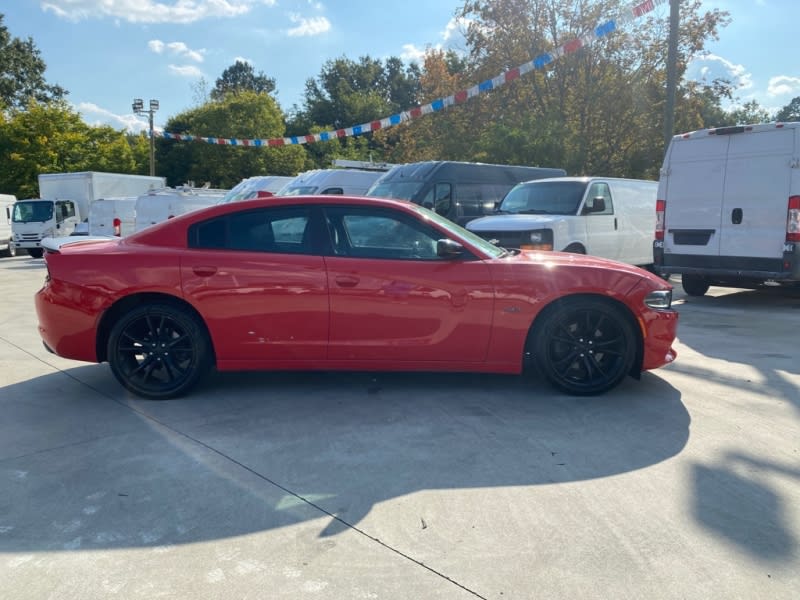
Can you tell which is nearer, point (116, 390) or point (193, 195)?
point (116, 390)

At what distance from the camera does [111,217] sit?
21.0 m

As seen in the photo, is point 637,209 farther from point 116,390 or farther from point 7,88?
point 7,88

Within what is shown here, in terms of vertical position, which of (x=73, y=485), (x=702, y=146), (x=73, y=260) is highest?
(x=702, y=146)

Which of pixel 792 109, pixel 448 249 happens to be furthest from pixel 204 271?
pixel 792 109

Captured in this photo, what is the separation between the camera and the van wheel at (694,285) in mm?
10469

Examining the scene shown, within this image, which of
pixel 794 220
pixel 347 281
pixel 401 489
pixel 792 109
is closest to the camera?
pixel 401 489

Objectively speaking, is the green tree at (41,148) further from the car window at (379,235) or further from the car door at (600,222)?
the car window at (379,235)

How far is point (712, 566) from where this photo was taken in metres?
2.75

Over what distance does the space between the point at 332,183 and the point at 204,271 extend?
1021 cm

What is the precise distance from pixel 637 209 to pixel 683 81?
46.6ft

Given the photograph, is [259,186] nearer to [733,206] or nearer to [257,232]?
[733,206]

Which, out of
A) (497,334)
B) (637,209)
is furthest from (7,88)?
(497,334)

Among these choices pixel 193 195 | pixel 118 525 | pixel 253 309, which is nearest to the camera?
pixel 118 525

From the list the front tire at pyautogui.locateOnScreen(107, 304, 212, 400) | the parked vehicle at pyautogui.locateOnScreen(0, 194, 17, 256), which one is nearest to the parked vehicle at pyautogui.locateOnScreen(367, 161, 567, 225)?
the front tire at pyautogui.locateOnScreen(107, 304, 212, 400)
